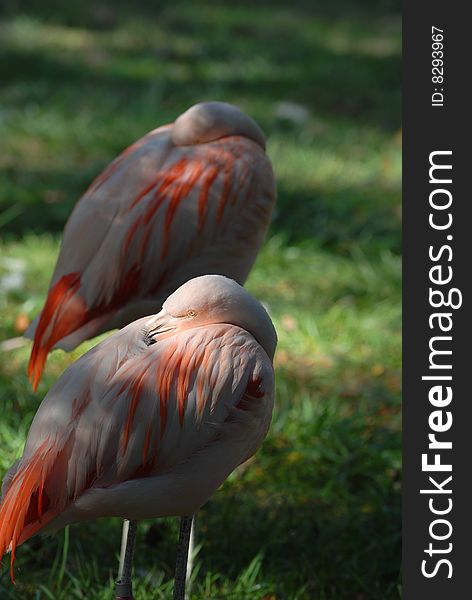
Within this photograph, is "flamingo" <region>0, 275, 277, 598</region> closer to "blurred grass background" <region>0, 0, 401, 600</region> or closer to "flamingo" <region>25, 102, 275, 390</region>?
"blurred grass background" <region>0, 0, 401, 600</region>

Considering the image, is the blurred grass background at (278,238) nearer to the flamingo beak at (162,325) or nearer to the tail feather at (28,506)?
the tail feather at (28,506)

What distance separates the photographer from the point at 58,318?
2779 mm

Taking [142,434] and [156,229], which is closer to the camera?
[142,434]

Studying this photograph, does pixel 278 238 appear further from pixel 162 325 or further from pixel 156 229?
pixel 162 325

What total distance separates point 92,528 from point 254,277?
1.93 meters

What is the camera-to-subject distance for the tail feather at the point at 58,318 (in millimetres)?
2771

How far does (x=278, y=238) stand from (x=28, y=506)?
3.03 m

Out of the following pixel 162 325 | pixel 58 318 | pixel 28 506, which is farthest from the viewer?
pixel 58 318

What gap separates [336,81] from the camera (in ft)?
24.6

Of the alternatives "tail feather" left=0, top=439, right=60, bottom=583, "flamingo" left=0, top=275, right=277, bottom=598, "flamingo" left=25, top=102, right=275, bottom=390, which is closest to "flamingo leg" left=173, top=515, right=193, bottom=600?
"flamingo" left=0, top=275, right=277, bottom=598

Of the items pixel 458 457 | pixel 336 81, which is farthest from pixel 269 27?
pixel 458 457

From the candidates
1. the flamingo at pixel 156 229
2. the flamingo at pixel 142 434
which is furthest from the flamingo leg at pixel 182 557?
the flamingo at pixel 156 229

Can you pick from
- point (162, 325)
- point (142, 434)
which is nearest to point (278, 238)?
point (162, 325)

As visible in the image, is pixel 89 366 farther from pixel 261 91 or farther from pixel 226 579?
pixel 261 91
